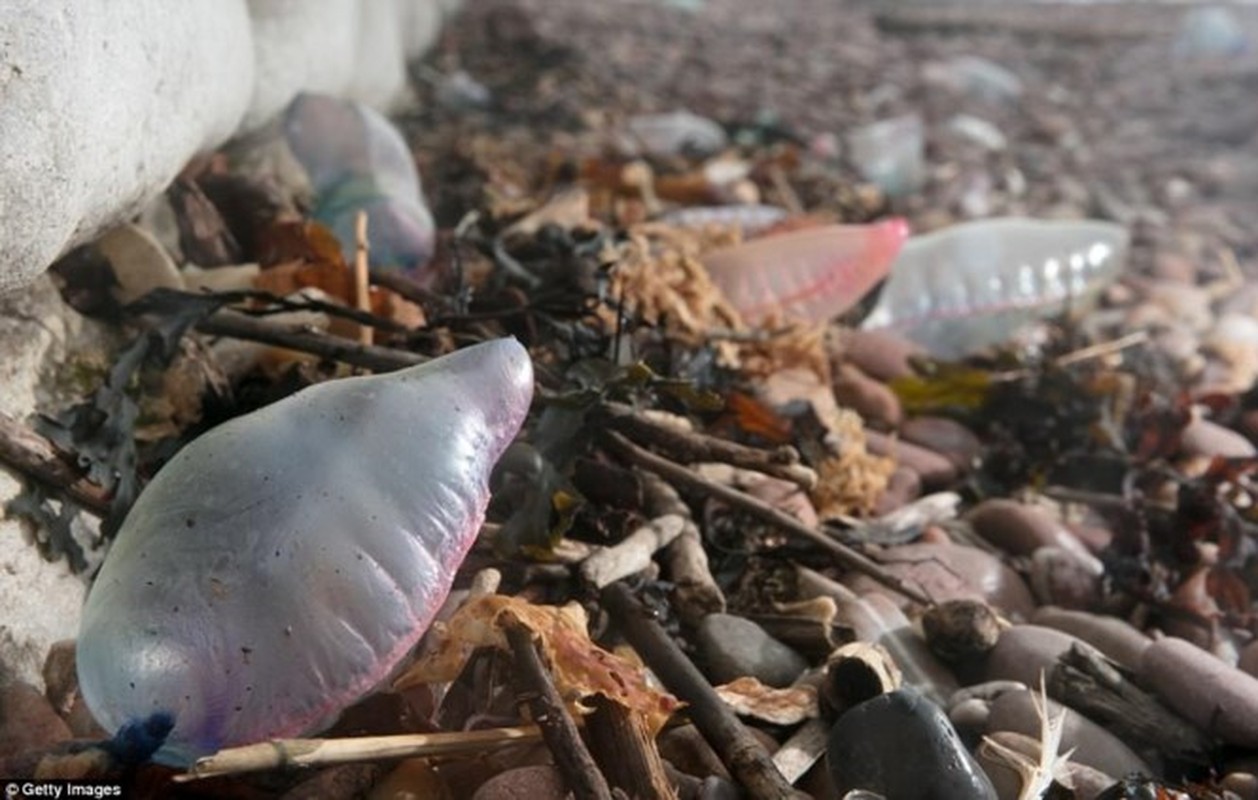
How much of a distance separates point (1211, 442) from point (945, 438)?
500 millimetres

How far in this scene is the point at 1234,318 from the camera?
3688mm

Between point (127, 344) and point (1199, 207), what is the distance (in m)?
3.99

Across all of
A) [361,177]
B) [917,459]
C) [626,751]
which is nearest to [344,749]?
[626,751]

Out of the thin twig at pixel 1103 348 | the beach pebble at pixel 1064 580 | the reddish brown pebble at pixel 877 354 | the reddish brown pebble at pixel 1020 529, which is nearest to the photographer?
the beach pebble at pixel 1064 580

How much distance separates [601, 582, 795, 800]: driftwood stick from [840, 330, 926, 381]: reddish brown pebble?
119 centimetres

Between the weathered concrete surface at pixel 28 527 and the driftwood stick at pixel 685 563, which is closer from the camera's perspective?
the weathered concrete surface at pixel 28 527

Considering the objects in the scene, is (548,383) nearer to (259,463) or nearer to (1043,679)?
(259,463)

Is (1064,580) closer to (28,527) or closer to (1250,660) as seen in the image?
(1250,660)

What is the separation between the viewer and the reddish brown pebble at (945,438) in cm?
268

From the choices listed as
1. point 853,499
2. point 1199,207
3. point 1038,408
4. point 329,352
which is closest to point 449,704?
point 329,352

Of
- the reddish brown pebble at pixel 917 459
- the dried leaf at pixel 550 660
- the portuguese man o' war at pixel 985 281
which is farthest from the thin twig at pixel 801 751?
the portuguese man o' war at pixel 985 281

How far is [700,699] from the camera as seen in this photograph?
164 centimetres

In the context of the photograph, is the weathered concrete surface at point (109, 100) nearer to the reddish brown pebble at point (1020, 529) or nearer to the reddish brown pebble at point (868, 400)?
the reddish brown pebble at point (868, 400)

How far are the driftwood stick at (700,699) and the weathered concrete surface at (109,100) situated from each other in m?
→ 0.80
